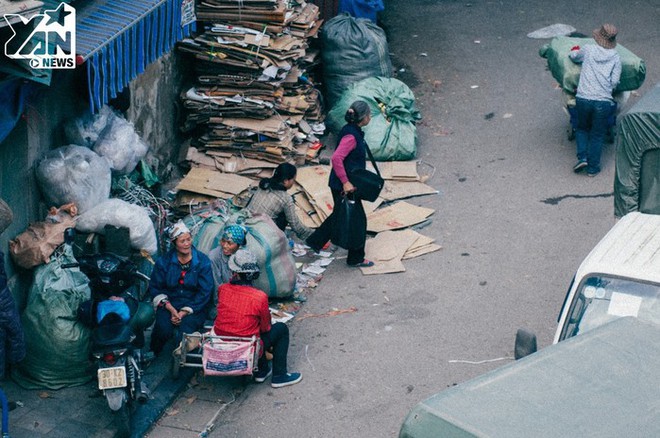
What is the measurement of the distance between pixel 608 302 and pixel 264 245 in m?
3.88

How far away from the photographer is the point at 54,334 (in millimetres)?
7777

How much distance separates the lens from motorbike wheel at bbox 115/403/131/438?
7.29m

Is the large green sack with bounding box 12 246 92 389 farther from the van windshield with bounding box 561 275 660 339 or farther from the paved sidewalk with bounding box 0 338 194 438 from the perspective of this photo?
the van windshield with bounding box 561 275 660 339

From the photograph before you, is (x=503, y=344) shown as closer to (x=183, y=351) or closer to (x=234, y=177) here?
(x=183, y=351)

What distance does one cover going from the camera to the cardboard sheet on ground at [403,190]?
11984mm

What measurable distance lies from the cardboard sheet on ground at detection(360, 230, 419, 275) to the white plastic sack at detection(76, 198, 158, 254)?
2394 millimetres

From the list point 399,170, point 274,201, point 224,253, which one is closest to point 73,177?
point 224,253

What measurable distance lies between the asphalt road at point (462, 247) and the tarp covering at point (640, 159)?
4.03ft

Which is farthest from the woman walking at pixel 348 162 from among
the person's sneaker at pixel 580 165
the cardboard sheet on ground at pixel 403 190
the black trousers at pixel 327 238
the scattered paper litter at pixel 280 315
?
the person's sneaker at pixel 580 165

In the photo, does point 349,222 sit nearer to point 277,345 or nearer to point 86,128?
point 277,345

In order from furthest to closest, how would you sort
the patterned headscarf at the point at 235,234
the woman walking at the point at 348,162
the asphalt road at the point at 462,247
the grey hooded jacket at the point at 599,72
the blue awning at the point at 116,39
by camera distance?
the grey hooded jacket at the point at 599,72 → the woman walking at the point at 348,162 → the patterned headscarf at the point at 235,234 → the asphalt road at the point at 462,247 → the blue awning at the point at 116,39

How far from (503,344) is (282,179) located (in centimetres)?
270

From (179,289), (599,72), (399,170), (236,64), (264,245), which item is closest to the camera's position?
(179,289)

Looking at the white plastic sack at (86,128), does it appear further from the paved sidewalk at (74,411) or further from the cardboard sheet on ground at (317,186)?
the cardboard sheet on ground at (317,186)
